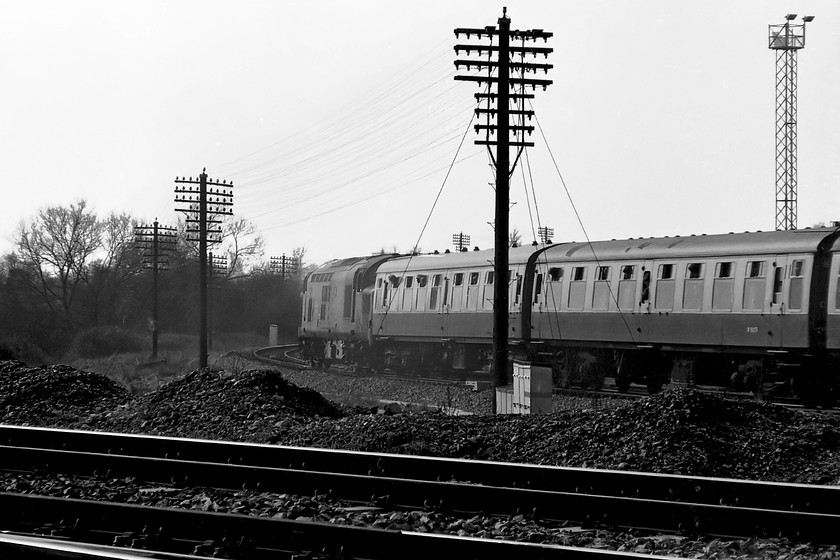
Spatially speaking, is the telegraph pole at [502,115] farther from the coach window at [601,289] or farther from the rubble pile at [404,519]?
the rubble pile at [404,519]

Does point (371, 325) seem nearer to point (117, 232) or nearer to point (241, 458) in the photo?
point (241, 458)

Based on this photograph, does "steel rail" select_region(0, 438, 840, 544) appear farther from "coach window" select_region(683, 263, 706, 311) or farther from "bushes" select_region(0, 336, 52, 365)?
"bushes" select_region(0, 336, 52, 365)

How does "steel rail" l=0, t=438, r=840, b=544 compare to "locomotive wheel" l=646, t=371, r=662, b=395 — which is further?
"locomotive wheel" l=646, t=371, r=662, b=395

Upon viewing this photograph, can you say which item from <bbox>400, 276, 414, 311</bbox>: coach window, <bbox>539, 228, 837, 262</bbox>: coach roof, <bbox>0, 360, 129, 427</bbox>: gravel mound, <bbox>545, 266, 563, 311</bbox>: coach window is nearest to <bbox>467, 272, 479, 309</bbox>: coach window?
<bbox>539, 228, 837, 262</bbox>: coach roof

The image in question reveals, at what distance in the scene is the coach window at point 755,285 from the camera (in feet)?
62.9

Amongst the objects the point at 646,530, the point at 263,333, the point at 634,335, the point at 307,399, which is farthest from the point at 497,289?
the point at 263,333

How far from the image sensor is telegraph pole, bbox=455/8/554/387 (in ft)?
64.7

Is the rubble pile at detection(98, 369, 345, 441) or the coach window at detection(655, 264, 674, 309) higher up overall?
the coach window at detection(655, 264, 674, 309)

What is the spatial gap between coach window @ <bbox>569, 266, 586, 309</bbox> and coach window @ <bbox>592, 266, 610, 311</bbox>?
15.0 inches

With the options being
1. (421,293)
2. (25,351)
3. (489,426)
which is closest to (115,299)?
(25,351)

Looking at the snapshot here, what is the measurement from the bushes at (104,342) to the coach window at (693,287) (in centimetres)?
3716

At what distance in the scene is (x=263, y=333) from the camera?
69.8 m

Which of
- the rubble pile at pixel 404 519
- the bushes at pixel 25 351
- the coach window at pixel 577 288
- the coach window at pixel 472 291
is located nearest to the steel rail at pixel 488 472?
the rubble pile at pixel 404 519

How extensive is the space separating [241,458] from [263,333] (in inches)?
2384
